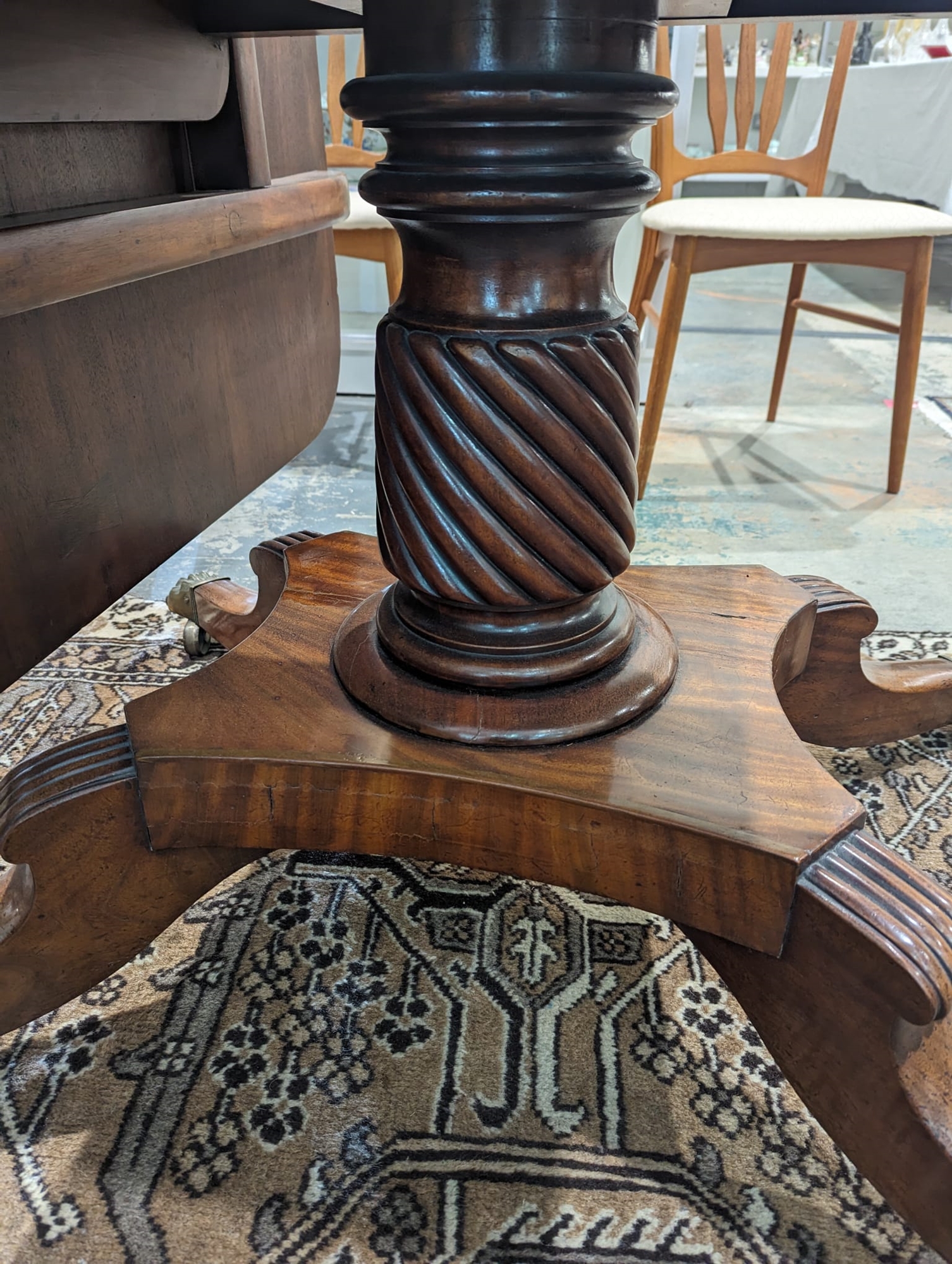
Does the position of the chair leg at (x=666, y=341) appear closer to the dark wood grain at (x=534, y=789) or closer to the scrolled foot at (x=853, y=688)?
the scrolled foot at (x=853, y=688)

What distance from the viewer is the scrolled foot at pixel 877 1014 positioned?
0.43 metres

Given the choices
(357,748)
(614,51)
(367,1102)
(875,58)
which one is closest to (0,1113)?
(367,1102)

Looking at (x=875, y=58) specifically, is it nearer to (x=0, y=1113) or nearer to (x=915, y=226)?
(x=915, y=226)

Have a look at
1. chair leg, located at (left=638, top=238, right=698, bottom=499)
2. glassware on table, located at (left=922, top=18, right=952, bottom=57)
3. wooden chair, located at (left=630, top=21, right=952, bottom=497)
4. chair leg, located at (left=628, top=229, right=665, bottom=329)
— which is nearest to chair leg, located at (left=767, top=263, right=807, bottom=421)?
wooden chair, located at (left=630, top=21, right=952, bottom=497)

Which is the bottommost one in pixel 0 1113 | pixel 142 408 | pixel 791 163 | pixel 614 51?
pixel 0 1113

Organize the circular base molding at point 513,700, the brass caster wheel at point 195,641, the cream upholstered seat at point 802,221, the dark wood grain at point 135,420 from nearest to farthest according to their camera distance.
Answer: the circular base molding at point 513,700
the dark wood grain at point 135,420
the brass caster wheel at point 195,641
the cream upholstered seat at point 802,221

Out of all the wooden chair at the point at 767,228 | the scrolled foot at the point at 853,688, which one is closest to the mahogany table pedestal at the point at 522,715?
the scrolled foot at the point at 853,688

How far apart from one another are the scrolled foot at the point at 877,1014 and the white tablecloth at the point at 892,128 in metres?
2.89

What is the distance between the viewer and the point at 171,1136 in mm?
550

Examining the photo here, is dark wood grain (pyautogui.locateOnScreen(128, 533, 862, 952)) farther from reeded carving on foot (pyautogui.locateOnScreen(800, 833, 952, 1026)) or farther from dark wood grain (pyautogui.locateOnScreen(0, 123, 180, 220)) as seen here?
dark wood grain (pyautogui.locateOnScreen(0, 123, 180, 220))

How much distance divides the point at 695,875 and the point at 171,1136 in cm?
36

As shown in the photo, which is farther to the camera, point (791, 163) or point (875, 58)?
point (875, 58)

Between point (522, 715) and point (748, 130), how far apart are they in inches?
57.8

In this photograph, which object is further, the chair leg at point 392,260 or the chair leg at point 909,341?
the chair leg at point 392,260
